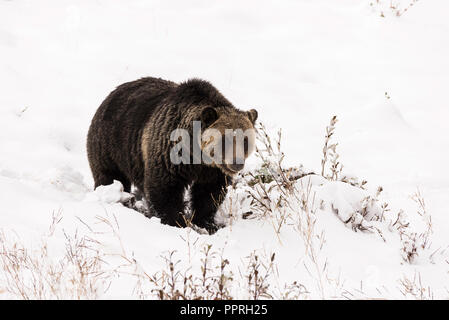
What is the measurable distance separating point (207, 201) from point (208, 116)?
3.42ft

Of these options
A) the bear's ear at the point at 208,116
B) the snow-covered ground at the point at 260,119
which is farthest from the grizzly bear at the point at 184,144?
the snow-covered ground at the point at 260,119

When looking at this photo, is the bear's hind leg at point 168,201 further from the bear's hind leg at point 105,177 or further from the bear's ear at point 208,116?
the bear's hind leg at point 105,177

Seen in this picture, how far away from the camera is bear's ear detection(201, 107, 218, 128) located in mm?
5004

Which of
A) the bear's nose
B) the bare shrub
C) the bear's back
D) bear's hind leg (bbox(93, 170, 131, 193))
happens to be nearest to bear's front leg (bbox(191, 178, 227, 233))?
the bear's nose

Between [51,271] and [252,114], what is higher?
[252,114]

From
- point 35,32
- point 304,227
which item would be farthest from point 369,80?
point 35,32

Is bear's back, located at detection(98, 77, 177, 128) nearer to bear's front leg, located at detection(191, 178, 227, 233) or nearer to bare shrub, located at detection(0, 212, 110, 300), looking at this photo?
bear's front leg, located at detection(191, 178, 227, 233)

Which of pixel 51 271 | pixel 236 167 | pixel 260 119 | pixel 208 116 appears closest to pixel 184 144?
pixel 208 116

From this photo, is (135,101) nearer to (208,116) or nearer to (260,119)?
(208,116)

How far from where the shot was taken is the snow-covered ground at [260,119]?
13.1 feet

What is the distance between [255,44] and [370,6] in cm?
314

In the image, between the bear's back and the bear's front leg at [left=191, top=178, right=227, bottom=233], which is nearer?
the bear's front leg at [left=191, top=178, right=227, bottom=233]

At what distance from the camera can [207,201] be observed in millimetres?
5559

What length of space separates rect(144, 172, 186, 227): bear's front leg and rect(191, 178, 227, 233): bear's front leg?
183 mm
